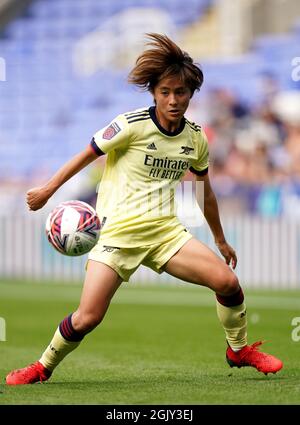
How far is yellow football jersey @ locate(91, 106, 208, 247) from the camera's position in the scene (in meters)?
6.53

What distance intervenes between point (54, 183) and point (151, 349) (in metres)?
3.46

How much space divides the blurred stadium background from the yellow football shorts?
1066 centimetres

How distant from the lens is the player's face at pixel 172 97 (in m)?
6.41

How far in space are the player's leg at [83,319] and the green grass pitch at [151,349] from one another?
0.15 meters
